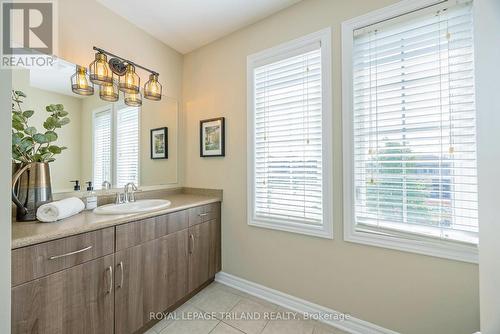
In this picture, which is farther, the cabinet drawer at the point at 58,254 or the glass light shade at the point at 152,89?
the glass light shade at the point at 152,89

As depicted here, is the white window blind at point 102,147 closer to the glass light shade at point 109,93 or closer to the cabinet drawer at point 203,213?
the glass light shade at point 109,93

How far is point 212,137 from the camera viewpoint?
7.52ft

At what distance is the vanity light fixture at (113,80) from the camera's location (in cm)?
160

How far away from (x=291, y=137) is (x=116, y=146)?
1.60 meters

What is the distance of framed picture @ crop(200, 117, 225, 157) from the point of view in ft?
7.27

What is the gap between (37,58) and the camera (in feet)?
4.71

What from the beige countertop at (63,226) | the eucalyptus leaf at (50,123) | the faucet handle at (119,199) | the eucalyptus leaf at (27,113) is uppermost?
the eucalyptus leaf at (27,113)

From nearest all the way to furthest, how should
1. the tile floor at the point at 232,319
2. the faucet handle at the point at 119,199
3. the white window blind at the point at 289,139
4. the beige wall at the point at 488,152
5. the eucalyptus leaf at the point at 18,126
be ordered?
the beige wall at the point at 488,152, the eucalyptus leaf at the point at 18,126, the tile floor at the point at 232,319, the white window blind at the point at 289,139, the faucet handle at the point at 119,199

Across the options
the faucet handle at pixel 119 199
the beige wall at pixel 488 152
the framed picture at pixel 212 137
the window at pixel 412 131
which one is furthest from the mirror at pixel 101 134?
the beige wall at pixel 488 152

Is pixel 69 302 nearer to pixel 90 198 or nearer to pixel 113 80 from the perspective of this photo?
pixel 90 198

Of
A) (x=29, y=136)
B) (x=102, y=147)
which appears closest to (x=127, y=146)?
(x=102, y=147)

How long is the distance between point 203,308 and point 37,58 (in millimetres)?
2286

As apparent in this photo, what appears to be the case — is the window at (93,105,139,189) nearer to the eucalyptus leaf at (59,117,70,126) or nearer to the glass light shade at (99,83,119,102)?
the glass light shade at (99,83,119,102)

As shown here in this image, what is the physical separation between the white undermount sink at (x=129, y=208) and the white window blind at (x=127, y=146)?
0.24 meters
